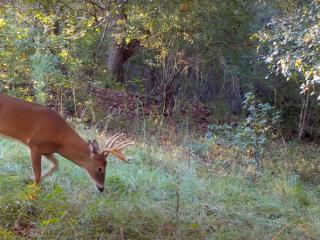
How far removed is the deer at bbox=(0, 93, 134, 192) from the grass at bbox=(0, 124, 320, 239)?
0.72 ft

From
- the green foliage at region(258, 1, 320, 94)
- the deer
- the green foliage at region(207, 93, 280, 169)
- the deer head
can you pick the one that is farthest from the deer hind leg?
the green foliage at region(207, 93, 280, 169)

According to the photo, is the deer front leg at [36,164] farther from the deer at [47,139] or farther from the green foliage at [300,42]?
the green foliage at [300,42]

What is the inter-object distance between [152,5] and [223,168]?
5063mm

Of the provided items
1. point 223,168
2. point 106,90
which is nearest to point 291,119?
point 106,90

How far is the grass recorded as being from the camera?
17.5ft

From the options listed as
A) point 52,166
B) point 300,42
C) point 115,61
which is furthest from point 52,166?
point 115,61

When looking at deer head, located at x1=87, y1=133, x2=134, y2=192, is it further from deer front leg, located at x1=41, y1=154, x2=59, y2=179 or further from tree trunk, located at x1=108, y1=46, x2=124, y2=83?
tree trunk, located at x1=108, y1=46, x2=124, y2=83

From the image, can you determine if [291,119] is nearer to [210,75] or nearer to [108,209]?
[210,75]

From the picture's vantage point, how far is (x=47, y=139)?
6523mm

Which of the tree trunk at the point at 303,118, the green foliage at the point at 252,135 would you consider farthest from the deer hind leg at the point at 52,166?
the tree trunk at the point at 303,118

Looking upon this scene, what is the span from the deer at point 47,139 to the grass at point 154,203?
220 millimetres

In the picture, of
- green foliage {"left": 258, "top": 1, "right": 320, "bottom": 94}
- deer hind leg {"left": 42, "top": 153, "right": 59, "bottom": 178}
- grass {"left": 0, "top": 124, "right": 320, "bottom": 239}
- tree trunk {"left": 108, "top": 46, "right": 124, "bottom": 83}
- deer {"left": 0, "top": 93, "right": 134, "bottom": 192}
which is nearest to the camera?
grass {"left": 0, "top": 124, "right": 320, "bottom": 239}

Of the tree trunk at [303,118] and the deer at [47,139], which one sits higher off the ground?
the deer at [47,139]

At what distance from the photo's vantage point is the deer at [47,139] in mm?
6434
